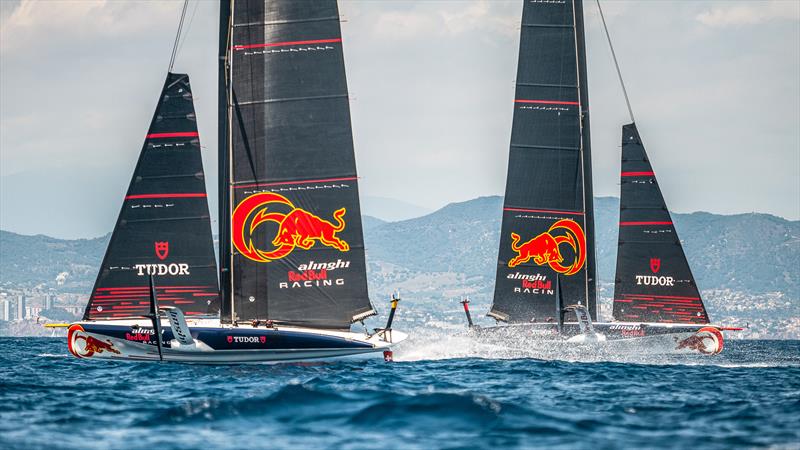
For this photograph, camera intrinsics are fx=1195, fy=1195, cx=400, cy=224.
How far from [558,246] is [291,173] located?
48.8ft

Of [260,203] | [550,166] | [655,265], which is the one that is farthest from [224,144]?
[655,265]

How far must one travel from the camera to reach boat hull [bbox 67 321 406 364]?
34000mm

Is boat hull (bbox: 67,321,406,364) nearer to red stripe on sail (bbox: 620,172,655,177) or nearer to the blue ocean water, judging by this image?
the blue ocean water

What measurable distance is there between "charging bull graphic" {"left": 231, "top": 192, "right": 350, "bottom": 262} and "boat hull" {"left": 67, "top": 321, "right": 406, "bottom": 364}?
267 cm

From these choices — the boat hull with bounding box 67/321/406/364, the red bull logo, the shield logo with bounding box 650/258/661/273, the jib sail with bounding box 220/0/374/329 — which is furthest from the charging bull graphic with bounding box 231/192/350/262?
the shield logo with bounding box 650/258/661/273

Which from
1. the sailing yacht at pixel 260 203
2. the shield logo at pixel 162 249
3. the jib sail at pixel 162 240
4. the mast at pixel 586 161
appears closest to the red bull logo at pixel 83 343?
the sailing yacht at pixel 260 203

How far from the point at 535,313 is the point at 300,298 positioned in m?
14.2

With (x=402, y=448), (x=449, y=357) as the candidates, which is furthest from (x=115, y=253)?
(x=402, y=448)

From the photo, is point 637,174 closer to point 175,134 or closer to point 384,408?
point 175,134

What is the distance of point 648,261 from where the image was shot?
152 ft

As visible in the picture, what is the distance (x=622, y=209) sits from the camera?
156ft

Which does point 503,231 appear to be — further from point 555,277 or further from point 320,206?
point 320,206

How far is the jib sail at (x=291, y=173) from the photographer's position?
1414 inches

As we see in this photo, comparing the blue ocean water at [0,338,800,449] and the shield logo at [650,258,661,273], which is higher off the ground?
the shield logo at [650,258,661,273]
